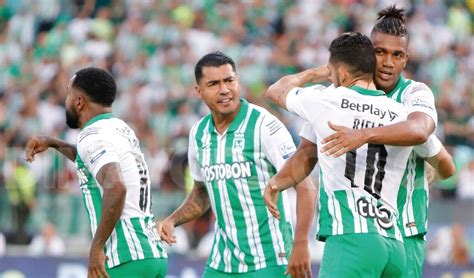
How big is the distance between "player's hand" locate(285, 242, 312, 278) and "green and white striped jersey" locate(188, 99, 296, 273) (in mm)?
374

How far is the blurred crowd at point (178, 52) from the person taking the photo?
18.2 metres

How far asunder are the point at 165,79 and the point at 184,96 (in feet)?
2.86

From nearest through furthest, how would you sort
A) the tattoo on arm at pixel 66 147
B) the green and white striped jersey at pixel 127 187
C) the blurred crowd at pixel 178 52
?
the green and white striped jersey at pixel 127 187 → the tattoo on arm at pixel 66 147 → the blurred crowd at pixel 178 52

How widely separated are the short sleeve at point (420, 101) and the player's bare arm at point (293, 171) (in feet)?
2.28

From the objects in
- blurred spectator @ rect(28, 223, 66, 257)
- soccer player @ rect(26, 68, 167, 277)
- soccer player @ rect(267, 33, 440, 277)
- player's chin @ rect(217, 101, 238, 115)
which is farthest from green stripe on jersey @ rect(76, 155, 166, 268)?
A: blurred spectator @ rect(28, 223, 66, 257)

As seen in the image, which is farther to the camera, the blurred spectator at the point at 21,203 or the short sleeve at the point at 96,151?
the blurred spectator at the point at 21,203

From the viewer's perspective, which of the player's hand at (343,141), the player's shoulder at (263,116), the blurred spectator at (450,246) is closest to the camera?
the player's hand at (343,141)

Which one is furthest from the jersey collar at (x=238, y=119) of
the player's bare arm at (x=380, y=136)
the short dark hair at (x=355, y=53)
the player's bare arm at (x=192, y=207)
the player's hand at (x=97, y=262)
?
the player's bare arm at (x=380, y=136)

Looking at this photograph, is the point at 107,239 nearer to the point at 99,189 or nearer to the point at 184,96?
the point at 99,189

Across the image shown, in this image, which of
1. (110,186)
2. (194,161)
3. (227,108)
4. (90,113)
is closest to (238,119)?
(227,108)

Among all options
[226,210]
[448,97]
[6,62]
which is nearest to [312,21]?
[448,97]

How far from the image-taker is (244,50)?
67.4 ft

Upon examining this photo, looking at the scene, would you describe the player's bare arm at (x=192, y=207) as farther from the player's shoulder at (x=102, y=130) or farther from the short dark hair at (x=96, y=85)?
the short dark hair at (x=96, y=85)

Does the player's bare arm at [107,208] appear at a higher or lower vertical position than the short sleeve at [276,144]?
lower
